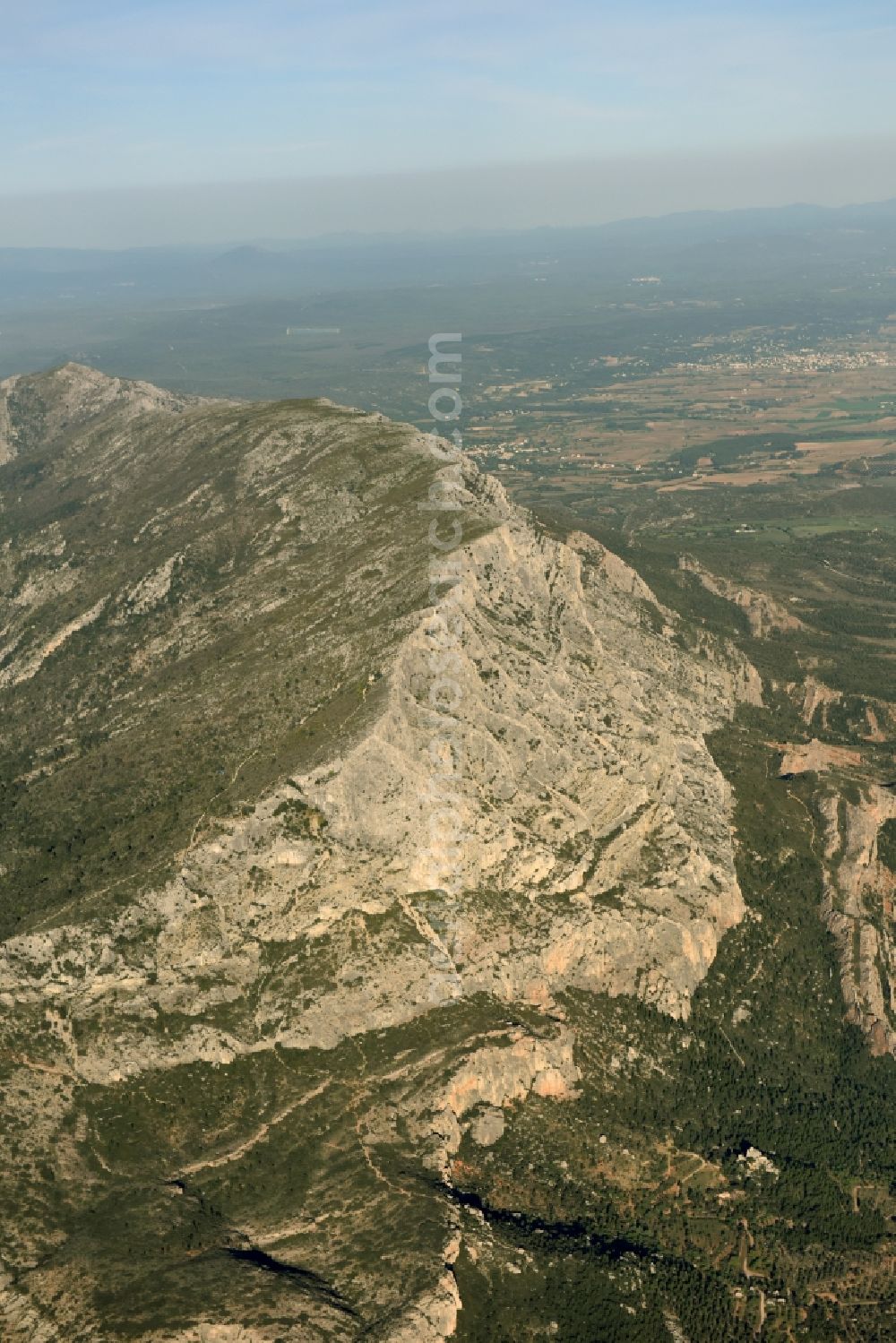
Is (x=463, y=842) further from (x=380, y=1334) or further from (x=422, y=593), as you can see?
(x=380, y=1334)

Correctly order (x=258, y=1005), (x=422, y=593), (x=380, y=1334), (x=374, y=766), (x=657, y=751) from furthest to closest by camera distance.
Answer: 1. (x=657, y=751)
2. (x=422, y=593)
3. (x=374, y=766)
4. (x=258, y=1005)
5. (x=380, y=1334)

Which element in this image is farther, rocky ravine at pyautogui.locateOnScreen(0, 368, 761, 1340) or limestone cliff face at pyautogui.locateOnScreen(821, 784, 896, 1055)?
limestone cliff face at pyautogui.locateOnScreen(821, 784, 896, 1055)

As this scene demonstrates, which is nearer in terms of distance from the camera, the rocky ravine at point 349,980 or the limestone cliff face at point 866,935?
the rocky ravine at point 349,980

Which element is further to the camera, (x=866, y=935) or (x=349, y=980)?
(x=866, y=935)

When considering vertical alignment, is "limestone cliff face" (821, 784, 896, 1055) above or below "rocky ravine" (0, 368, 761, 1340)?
below

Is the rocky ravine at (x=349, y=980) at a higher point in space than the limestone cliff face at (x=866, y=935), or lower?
higher

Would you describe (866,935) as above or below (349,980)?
below

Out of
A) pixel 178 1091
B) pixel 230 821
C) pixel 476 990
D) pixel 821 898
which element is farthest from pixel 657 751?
Result: pixel 178 1091

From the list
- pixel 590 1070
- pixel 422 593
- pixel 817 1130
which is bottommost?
pixel 817 1130
